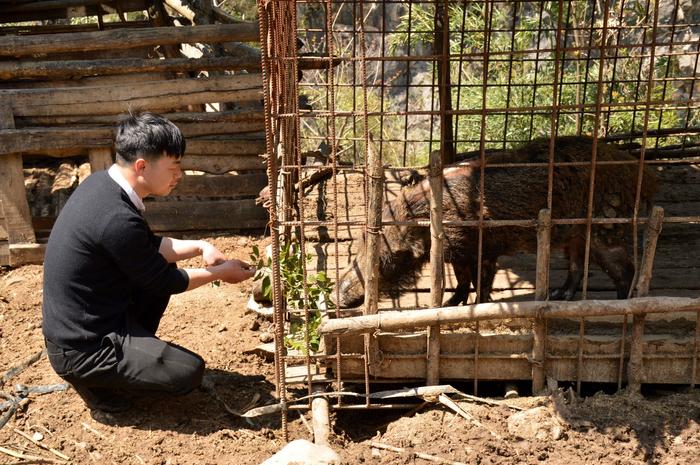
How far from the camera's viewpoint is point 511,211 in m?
4.51

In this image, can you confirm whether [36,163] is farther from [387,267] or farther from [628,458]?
[628,458]


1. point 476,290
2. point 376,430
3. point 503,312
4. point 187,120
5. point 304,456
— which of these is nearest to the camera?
point 304,456

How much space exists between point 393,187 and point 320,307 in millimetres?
2494

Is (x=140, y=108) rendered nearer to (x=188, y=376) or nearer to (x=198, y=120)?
(x=198, y=120)

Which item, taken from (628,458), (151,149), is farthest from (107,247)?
(628,458)

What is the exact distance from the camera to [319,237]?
596cm

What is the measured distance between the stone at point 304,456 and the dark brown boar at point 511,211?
50.8 inches

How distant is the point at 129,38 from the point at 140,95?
532 mm

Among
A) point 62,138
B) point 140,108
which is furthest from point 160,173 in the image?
point 62,138

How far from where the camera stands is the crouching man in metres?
3.49

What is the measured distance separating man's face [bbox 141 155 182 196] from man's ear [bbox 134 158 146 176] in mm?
11

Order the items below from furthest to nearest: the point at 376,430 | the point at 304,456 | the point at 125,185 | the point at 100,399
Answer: the point at 376,430 < the point at 100,399 < the point at 125,185 < the point at 304,456

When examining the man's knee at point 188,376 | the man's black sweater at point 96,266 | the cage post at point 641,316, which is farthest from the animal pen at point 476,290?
the man's black sweater at point 96,266

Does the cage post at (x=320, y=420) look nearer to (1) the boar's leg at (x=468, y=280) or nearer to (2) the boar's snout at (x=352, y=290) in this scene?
(2) the boar's snout at (x=352, y=290)
